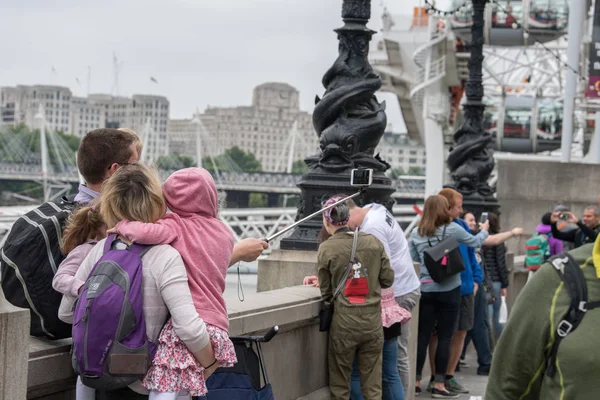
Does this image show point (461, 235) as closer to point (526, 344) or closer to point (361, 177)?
point (361, 177)

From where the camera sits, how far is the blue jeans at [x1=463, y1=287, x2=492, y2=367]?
1412 centimetres

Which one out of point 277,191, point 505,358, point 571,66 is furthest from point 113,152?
point 277,191

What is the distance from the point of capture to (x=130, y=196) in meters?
5.27

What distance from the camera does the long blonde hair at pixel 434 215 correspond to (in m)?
11.4

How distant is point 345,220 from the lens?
8781 mm

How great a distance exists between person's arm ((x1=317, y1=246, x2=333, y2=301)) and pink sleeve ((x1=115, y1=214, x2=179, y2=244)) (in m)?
3.48

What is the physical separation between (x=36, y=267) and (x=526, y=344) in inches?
95.3

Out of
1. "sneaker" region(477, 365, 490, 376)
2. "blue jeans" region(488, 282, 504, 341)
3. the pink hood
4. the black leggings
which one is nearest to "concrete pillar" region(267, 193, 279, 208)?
"blue jeans" region(488, 282, 504, 341)

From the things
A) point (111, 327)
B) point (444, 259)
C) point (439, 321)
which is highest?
point (111, 327)

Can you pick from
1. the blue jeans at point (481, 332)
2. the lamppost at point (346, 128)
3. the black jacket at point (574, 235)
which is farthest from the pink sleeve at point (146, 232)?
the blue jeans at point (481, 332)

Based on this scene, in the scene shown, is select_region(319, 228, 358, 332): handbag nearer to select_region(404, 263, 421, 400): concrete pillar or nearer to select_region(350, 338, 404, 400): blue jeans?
select_region(350, 338, 404, 400): blue jeans

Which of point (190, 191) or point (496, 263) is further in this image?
point (496, 263)

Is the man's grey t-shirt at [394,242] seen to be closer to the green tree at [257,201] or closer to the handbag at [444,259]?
the handbag at [444,259]

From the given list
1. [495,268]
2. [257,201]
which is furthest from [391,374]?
[257,201]
